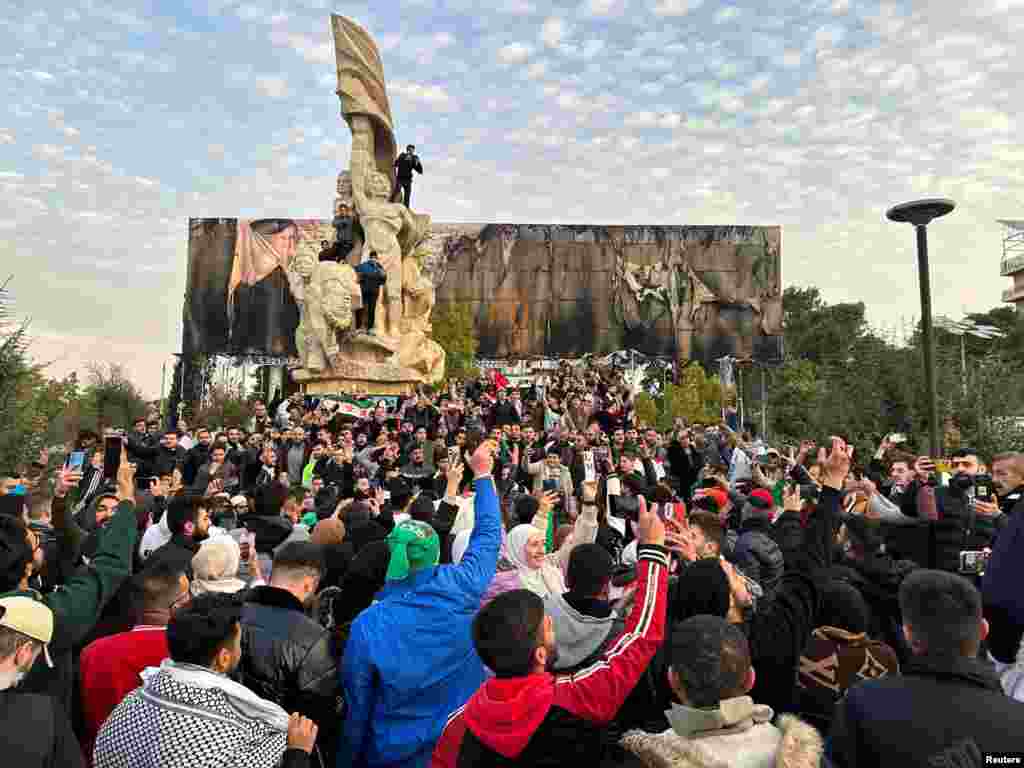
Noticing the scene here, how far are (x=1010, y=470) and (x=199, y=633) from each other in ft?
12.4

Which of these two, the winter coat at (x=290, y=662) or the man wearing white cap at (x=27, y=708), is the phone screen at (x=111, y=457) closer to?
the winter coat at (x=290, y=662)

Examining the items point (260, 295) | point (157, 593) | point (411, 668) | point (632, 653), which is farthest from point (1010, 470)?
point (260, 295)

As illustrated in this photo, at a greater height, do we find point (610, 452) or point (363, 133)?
point (363, 133)

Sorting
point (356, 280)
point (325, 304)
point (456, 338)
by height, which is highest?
point (456, 338)

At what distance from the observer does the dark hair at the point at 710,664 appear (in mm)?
1852

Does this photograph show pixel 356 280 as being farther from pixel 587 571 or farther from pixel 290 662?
pixel 290 662

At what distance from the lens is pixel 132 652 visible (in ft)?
7.99

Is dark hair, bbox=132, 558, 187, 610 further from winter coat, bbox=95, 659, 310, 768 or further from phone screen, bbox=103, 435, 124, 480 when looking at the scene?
phone screen, bbox=103, 435, 124, 480

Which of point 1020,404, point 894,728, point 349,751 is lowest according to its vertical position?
point 349,751

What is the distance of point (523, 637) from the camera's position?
2.01 m

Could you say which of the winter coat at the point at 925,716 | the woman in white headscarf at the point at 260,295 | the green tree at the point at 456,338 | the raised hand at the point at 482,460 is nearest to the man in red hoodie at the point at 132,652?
the raised hand at the point at 482,460

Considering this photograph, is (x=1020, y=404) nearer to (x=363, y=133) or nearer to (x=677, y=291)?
(x=363, y=133)

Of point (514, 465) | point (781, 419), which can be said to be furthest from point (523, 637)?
point (781, 419)

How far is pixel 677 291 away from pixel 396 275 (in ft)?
83.3
